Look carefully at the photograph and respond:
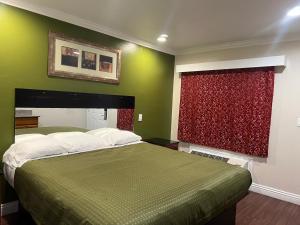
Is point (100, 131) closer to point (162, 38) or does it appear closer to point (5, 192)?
point (5, 192)

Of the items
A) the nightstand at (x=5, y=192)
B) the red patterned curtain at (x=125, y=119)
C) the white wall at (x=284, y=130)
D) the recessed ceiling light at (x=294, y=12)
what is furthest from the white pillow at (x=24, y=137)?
the white wall at (x=284, y=130)

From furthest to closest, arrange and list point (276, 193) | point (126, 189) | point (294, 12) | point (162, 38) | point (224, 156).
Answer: point (224, 156), point (162, 38), point (276, 193), point (294, 12), point (126, 189)

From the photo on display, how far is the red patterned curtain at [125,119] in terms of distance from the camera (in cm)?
360

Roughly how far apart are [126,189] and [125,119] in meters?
2.07

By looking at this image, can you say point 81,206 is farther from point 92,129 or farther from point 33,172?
point 92,129

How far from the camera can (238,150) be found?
3641 millimetres

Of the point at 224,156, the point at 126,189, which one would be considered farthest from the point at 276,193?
the point at 126,189

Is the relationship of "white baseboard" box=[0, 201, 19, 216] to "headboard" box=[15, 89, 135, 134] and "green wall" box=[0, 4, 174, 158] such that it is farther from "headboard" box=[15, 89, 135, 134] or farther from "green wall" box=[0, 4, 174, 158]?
"headboard" box=[15, 89, 135, 134]

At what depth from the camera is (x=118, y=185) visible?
1749 mm

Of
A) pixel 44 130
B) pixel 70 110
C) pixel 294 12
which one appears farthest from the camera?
pixel 70 110

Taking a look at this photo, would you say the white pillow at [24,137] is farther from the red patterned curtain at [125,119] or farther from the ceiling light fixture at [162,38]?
the ceiling light fixture at [162,38]

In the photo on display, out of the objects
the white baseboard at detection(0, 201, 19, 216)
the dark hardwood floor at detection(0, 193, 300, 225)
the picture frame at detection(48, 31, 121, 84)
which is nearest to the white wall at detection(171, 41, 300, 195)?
the dark hardwood floor at detection(0, 193, 300, 225)

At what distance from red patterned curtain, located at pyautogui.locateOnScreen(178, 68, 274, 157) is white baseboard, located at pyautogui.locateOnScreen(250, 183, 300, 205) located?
518mm

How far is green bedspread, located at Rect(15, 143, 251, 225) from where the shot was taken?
4.63 feet
